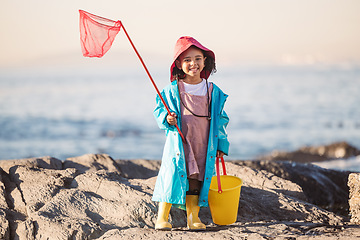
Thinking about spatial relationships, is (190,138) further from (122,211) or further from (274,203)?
(274,203)

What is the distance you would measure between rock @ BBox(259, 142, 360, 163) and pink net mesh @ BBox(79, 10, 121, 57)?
667 cm

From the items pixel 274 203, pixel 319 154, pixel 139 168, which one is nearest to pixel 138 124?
pixel 319 154

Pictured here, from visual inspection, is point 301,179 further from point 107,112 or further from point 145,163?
point 107,112

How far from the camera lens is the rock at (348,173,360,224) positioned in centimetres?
351

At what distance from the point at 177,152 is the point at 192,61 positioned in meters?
0.76

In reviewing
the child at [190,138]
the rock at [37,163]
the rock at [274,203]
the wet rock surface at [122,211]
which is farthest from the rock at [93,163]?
the child at [190,138]

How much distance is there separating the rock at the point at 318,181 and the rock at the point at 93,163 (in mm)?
2101

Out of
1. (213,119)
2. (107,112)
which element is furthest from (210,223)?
(107,112)

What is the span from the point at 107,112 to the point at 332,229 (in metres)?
16.1

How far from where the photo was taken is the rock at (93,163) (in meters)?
5.27

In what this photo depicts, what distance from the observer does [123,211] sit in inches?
135

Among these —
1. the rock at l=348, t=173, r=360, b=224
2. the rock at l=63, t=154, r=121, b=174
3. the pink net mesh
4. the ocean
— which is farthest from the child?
the ocean

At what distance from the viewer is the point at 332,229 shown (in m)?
2.96

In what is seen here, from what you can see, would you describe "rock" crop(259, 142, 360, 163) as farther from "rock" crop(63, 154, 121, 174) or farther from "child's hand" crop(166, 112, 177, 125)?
"child's hand" crop(166, 112, 177, 125)
